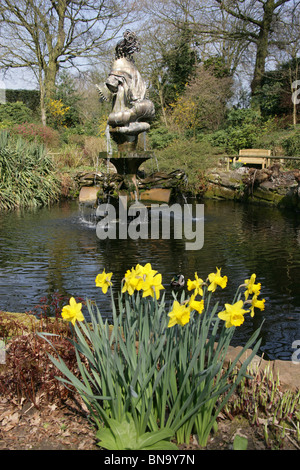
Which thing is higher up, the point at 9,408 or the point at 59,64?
the point at 59,64

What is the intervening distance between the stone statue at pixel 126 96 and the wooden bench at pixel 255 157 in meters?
7.07

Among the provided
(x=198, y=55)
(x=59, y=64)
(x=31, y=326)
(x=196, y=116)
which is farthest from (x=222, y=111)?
(x=31, y=326)

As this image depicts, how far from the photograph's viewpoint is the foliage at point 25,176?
1298cm

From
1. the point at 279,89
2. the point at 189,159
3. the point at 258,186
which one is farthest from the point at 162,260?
the point at 279,89

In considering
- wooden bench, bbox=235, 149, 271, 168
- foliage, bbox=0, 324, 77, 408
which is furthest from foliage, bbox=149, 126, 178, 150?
foliage, bbox=0, 324, 77, 408

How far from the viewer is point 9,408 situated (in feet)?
7.86

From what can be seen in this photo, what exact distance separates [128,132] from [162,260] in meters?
4.28

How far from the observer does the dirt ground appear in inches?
81.0

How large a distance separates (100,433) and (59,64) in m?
26.9

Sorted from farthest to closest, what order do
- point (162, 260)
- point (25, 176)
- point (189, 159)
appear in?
1. point (189, 159)
2. point (25, 176)
3. point (162, 260)

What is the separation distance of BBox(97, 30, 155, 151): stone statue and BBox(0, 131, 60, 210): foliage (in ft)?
15.2

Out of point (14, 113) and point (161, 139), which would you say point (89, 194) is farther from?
point (14, 113)

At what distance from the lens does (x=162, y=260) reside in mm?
6633
